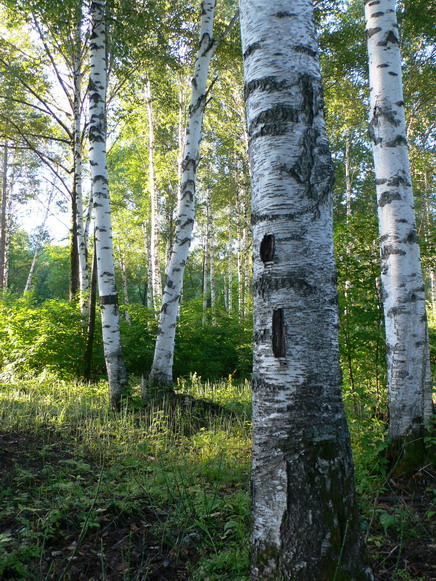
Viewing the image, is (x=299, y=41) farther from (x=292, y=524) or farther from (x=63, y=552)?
(x=63, y=552)

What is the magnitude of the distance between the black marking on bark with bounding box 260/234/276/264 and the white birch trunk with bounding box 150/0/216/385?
16.1 feet

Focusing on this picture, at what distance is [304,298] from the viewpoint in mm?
1762

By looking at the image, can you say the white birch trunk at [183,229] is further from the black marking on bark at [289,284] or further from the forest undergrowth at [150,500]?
the black marking on bark at [289,284]

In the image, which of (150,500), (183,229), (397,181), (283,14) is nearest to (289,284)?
(283,14)

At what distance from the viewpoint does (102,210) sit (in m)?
6.62

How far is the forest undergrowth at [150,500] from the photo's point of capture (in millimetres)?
2209

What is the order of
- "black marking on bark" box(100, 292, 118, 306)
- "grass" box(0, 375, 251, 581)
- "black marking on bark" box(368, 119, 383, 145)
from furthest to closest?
"black marking on bark" box(100, 292, 118, 306) → "black marking on bark" box(368, 119, 383, 145) → "grass" box(0, 375, 251, 581)

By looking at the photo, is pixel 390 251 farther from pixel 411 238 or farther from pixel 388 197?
pixel 388 197

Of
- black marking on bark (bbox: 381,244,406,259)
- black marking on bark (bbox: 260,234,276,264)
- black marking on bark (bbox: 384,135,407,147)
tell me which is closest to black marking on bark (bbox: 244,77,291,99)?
black marking on bark (bbox: 260,234,276,264)

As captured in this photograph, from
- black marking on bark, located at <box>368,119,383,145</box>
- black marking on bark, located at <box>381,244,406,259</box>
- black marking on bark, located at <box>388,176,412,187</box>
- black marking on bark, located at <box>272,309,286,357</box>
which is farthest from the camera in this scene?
black marking on bark, located at <box>368,119,383,145</box>

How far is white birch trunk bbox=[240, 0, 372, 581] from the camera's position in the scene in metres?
1.64

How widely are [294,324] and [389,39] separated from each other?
12.1 feet

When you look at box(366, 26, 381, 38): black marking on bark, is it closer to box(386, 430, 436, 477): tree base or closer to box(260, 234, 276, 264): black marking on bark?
box(260, 234, 276, 264): black marking on bark

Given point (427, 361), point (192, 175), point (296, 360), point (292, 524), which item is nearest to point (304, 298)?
point (296, 360)
